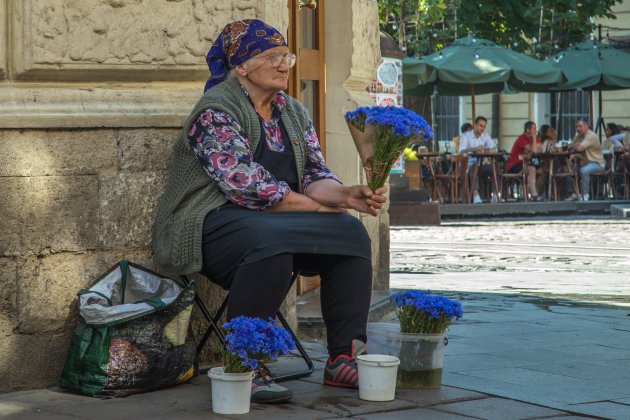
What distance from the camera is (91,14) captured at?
536 centimetres

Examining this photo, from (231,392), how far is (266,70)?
4.51ft

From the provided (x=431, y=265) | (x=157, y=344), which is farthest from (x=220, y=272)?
(x=431, y=265)

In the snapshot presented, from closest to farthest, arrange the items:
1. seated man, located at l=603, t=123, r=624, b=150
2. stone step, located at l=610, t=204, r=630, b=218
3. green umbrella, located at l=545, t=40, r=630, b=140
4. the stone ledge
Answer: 1. the stone ledge
2. stone step, located at l=610, t=204, r=630, b=218
3. green umbrella, located at l=545, t=40, r=630, b=140
4. seated man, located at l=603, t=123, r=624, b=150

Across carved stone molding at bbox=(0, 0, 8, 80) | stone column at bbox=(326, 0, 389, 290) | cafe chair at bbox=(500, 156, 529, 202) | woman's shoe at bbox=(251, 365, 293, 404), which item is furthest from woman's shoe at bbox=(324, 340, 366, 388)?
cafe chair at bbox=(500, 156, 529, 202)

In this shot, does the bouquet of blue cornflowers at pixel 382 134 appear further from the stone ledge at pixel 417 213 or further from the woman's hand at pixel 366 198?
the stone ledge at pixel 417 213

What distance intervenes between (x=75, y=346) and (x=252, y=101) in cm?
119

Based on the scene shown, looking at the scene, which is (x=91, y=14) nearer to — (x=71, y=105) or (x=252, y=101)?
(x=71, y=105)

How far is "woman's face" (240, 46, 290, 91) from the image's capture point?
205 inches

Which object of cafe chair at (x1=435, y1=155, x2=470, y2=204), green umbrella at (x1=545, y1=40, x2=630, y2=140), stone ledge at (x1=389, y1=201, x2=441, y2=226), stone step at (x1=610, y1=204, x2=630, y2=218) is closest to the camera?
stone ledge at (x1=389, y1=201, x2=441, y2=226)

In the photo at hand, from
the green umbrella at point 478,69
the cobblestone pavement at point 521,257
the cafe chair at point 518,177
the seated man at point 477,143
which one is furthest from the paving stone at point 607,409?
the cafe chair at point 518,177

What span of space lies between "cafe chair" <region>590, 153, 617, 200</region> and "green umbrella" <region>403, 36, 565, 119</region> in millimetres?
1685

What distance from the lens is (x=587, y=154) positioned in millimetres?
22859

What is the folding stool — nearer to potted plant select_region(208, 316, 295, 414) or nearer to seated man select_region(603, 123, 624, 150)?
potted plant select_region(208, 316, 295, 414)

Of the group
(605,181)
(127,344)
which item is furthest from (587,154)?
(127,344)
